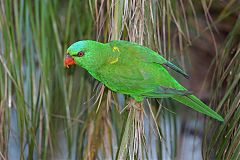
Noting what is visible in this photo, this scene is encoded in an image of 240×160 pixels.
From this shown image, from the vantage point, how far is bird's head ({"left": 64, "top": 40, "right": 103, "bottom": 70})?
91 cm

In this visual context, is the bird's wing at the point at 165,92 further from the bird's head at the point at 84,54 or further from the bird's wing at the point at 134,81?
the bird's head at the point at 84,54

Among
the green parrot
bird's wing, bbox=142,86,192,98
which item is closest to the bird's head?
the green parrot

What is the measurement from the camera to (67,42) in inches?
51.1

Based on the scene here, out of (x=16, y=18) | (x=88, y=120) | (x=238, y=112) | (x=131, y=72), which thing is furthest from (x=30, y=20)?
(x=238, y=112)

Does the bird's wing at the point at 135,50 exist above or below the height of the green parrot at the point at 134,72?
above

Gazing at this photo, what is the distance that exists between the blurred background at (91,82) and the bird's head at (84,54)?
0.09 meters

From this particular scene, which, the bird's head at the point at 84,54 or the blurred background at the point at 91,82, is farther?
the blurred background at the point at 91,82

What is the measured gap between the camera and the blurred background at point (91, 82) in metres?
1.01

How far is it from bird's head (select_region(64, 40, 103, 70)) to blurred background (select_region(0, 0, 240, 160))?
0.28ft

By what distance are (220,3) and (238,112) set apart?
60 centimetres

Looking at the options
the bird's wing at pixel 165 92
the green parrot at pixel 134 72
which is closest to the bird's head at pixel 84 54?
the green parrot at pixel 134 72

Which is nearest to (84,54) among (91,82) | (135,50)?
(135,50)

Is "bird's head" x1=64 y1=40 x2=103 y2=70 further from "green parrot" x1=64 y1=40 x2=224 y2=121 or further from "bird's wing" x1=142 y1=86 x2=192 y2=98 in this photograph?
"bird's wing" x1=142 y1=86 x2=192 y2=98

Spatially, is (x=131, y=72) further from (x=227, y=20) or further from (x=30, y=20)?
(x=227, y=20)
